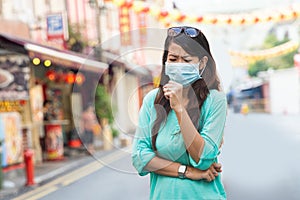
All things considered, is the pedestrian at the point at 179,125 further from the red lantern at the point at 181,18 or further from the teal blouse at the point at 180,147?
the red lantern at the point at 181,18

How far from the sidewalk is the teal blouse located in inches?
175

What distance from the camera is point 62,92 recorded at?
55.6 ft

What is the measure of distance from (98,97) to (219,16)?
8.87 meters

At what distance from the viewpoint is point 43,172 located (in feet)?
34.9

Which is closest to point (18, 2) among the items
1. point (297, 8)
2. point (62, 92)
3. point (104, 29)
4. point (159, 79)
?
point (62, 92)

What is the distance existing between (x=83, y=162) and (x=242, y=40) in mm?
32012

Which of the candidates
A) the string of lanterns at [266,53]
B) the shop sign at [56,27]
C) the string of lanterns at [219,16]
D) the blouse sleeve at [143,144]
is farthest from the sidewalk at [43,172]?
the string of lanterns at [266,53]

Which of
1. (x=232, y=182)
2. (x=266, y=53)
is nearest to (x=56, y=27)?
(x=232, y=182)

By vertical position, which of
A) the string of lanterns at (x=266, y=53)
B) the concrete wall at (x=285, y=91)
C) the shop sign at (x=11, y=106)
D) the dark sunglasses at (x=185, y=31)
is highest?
the dark sunglasses at (x=185, y=31)

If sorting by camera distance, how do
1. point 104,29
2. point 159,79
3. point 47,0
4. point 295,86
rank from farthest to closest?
1. point 295,86
2. point 104,29
3. point 47,0
4. point 159,79

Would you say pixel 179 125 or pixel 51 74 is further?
pixel 51 74

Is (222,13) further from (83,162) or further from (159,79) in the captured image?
(159,79)

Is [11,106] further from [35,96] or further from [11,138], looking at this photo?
[35,96]

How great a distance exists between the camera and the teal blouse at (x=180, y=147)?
1.88m
